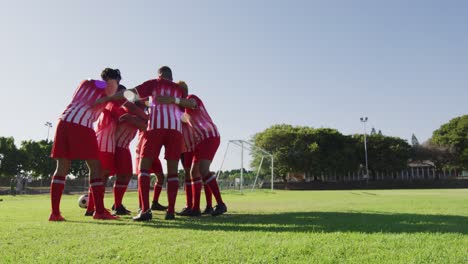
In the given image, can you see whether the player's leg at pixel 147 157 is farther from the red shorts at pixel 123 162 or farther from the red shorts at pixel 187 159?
the red shorts at pixel 187 159

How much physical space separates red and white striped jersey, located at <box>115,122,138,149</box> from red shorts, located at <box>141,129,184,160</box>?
1.72 metres

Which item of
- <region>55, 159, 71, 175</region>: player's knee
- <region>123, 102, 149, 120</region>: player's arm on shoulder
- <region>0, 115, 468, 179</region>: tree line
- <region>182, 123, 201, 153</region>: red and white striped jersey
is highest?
<region>0, 115, 468, 179</region>: tree line

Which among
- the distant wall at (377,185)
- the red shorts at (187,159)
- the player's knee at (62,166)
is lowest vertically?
the distant wall at (377,185)

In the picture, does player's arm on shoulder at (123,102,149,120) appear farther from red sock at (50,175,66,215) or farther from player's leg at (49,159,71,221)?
red sock at (50,175,66,215)

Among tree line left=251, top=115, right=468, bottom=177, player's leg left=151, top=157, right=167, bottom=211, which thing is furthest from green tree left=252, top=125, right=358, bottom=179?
player's leg left=151, top=157, right=167, bottom=211

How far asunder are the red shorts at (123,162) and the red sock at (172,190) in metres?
1.82

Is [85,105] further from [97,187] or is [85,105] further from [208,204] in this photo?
[208,204]

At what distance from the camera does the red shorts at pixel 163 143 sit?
21.0 feet

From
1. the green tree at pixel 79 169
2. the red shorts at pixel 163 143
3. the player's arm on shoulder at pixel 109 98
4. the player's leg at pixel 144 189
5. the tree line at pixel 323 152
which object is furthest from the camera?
the green tree at pixel 79 169

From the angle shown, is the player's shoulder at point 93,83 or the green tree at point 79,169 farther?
the green tree at point 79,169

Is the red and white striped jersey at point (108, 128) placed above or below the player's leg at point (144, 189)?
above

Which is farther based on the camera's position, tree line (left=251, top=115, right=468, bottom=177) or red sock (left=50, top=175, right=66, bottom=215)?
tree line (left=251, top=115, right=468, bottom=177)

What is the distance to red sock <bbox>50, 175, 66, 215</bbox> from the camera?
6191mm

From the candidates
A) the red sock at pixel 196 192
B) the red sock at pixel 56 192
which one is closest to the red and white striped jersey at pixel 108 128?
the red sock at pixel 56 192
